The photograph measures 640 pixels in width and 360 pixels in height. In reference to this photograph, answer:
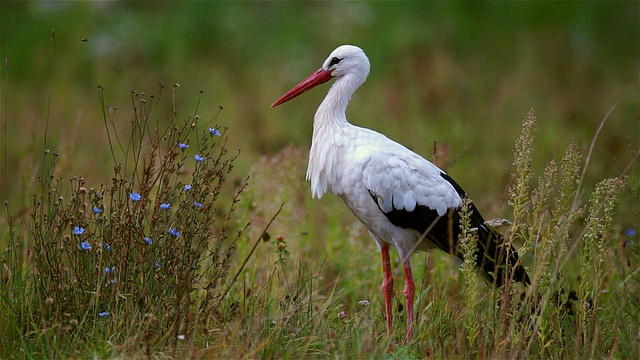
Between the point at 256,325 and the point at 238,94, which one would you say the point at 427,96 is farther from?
the point at 256,325

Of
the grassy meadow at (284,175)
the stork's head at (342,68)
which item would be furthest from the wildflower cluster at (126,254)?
the stork's head at (342,68)

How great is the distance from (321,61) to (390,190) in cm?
625

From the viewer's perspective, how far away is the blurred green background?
9.34m

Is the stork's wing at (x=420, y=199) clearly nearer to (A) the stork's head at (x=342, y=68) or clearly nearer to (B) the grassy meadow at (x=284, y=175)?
(B) the grassy meadow at (x=284, y=175)

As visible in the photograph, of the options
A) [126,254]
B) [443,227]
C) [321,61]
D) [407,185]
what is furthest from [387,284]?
[321,61]

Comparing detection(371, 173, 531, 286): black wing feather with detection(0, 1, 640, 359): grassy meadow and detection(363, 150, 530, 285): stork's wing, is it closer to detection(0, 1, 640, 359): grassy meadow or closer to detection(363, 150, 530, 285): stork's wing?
detection(363, 150, 530, 285): stork's wing

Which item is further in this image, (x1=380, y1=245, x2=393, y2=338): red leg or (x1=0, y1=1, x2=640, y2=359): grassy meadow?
(x1=380, y1=245, x2=393, y2=338): red leg

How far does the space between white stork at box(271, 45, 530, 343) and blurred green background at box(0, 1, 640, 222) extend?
11.7 ft

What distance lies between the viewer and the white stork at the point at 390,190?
4.76 meters

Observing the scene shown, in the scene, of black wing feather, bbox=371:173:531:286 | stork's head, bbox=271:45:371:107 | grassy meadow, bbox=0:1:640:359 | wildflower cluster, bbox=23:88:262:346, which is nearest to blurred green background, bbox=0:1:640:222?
grassy meadow, bbox=0:1:640:359

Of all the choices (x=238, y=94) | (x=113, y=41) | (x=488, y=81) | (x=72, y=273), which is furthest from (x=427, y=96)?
(x=72, y=273)

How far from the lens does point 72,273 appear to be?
402 cm

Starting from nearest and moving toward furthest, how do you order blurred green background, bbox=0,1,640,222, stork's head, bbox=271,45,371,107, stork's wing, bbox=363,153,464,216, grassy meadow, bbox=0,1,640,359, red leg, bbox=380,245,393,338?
1. grassy meadow, bbox=0,1,640,359
2. red leg, bbox=380,245,393,338
3. stork's wing, bbox=363,153,464,216
4. stork's head, bbox=271,45,371,107
5. blurred green background, bbox=0,1,640,222

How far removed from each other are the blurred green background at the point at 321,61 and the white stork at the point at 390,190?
3.58 meters
